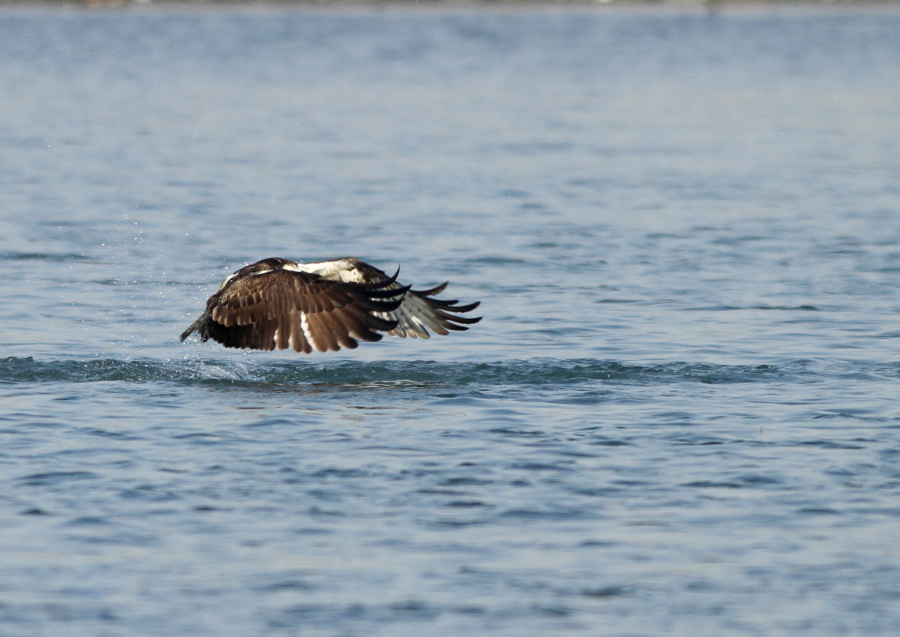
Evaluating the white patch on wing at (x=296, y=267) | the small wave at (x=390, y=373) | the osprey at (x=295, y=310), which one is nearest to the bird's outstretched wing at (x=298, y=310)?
the osprey at (x=295, y=310)

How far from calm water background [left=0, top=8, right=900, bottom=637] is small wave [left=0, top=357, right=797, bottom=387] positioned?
0.04m

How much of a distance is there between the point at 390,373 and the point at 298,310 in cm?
121

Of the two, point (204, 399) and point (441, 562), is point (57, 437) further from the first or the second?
point (441, 562)

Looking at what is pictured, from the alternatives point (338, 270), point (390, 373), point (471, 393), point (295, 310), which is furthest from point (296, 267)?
point (471, 393)

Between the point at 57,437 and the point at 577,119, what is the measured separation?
22.7m

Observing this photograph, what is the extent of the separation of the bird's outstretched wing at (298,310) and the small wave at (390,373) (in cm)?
78

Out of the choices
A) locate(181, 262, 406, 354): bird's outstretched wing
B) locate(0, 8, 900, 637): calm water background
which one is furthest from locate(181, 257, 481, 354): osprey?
locate(0, 8, 900, 637): calm water background

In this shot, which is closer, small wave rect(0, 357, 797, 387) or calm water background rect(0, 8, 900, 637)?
calm water background rect(0, 8, 900, 637)

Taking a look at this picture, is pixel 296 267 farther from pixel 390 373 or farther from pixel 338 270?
pixel 390 373

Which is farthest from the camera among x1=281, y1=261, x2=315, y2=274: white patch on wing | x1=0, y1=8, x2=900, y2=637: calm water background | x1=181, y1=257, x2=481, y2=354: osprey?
x1=281, y1=261, x2=315, y2=274: white patch on wing

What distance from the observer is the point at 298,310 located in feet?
33.9

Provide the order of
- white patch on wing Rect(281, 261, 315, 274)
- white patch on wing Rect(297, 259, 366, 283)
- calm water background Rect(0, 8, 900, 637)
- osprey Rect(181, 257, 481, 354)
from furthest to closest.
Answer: white patch on wing Rect(297, 259, 366, 283) → white patch on wing Rect(281, 261, 315, 274) → osprey Rect(181, 257, 481, 354) → calm water background Rect(0, 8, 900, 637)

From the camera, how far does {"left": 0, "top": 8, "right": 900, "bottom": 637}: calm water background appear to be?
697 centimetres

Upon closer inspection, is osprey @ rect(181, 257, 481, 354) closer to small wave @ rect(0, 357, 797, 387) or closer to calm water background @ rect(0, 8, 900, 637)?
calm water background @ rect(0, 8, 900, 637)
